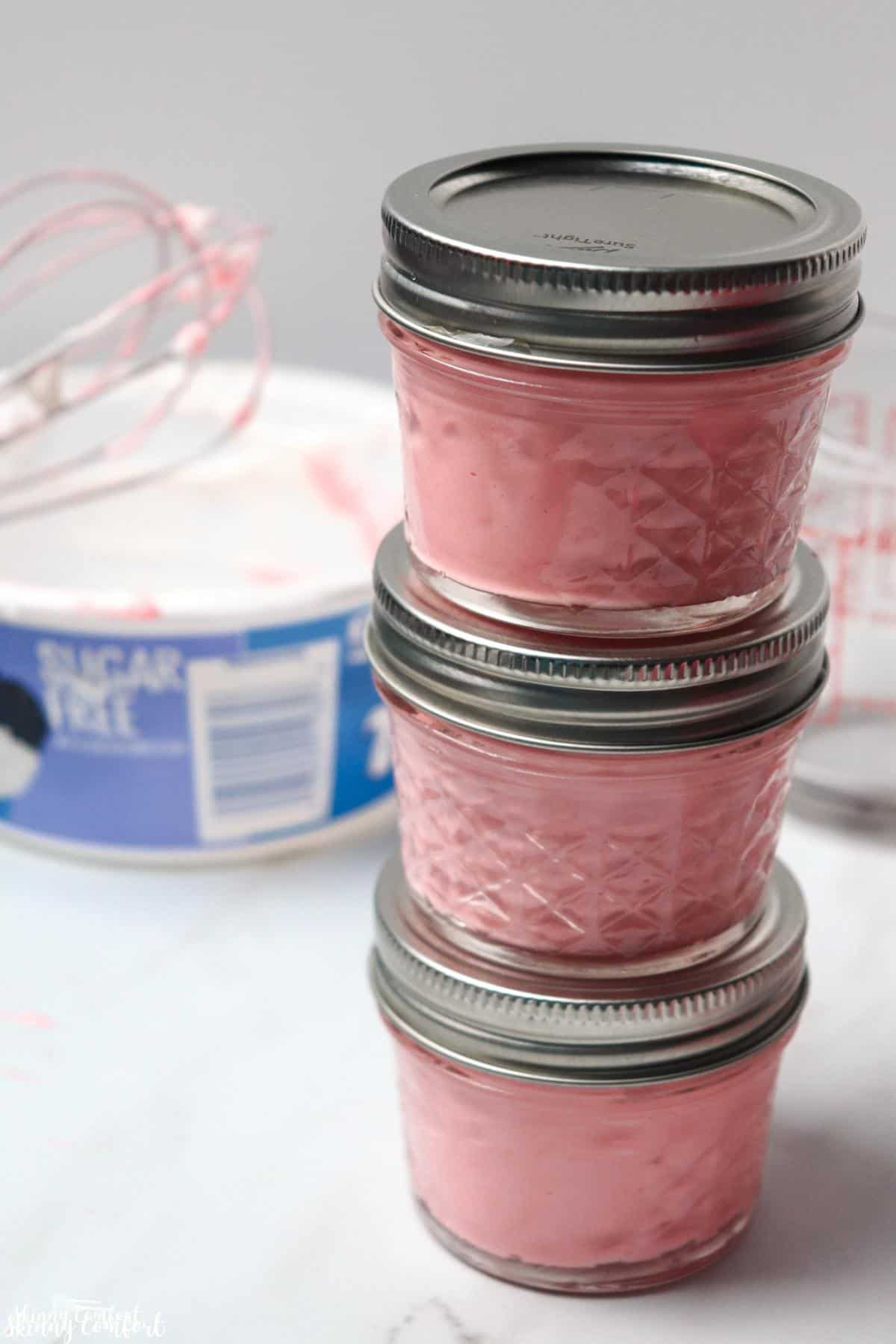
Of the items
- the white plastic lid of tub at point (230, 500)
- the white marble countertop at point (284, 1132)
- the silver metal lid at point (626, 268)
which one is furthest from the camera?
the white plastic lid of tub at point (230, 500)

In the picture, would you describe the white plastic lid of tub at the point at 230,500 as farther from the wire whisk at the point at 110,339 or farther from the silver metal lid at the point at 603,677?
the silver metal lid at the point at 603,677

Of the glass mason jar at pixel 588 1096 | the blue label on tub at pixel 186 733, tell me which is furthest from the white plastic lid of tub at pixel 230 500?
the glass mason jar at pixel 588 1096

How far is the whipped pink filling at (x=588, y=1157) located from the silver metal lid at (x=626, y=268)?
0.21 metres

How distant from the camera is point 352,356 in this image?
103 centimetres

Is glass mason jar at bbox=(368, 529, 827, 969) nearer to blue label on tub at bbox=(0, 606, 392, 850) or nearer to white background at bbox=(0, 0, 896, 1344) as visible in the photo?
white background at bbox=(0, 0, 896, 1344)

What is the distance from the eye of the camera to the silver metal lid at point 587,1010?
46 centimetres

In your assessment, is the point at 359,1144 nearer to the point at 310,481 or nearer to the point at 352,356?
the point at 310,481

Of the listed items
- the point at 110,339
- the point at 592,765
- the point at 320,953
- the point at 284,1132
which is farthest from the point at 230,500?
the point at 592,765

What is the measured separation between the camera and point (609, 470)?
1.30 ft

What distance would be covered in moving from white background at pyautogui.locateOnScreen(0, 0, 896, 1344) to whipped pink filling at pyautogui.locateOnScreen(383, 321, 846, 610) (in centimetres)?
23

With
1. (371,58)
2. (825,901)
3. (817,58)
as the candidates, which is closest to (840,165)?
(817,58)

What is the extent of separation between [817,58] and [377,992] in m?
0.58

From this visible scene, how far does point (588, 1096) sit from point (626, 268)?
0.74ft

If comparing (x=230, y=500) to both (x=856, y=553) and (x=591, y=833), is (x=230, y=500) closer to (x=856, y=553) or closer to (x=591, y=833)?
(x=856, y=553)
